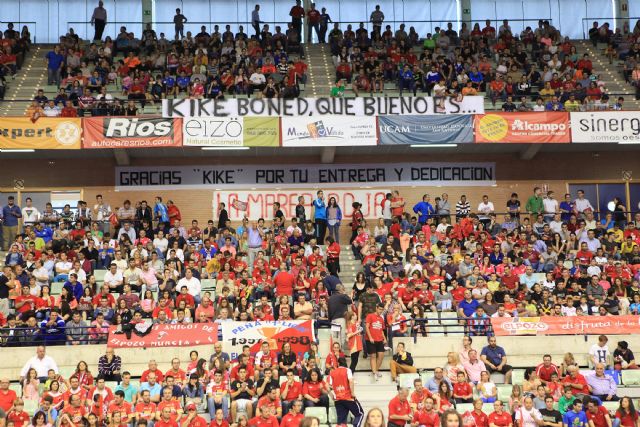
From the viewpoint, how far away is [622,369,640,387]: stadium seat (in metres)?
18.8

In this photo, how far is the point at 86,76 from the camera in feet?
102

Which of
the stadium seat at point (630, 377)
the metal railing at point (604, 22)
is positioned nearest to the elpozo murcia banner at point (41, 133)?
the stadium seat at point (630, 377)

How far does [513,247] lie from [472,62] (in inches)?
374

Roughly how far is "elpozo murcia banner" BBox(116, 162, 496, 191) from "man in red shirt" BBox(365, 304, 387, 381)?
458 inches

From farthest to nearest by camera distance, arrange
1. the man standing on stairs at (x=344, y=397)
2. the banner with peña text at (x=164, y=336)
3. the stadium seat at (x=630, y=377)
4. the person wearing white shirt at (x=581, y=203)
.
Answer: the person wearing white shirt at (x=581, y=203) → the banner with peña text at (x=164, y=336) → the stadium seat at (x=630, y=377) → the man standing on stairs at (x=344, y=397)

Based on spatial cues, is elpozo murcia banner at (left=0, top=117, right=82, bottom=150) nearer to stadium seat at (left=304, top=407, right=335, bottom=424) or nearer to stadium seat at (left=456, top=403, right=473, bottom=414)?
stadium seat at (left=304, top=407, right=335, bottom=424)

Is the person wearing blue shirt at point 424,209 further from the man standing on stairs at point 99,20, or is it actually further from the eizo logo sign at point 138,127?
the man standing on stairs at point 99,20

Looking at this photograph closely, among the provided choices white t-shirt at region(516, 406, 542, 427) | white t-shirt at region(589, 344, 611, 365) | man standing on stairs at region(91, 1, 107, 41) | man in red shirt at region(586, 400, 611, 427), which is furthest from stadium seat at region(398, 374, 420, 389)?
man standing on stairs at region(91, 1, 107, 41)

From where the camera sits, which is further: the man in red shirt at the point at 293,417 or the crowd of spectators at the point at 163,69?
the crowd of spectators at the point at 163,69

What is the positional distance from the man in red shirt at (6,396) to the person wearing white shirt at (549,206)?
16361 millimetres

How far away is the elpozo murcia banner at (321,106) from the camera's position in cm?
2850

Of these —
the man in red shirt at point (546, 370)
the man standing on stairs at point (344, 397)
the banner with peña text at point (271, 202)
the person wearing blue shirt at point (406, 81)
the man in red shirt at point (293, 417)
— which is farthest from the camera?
the person wearing blue shirt at point (406, 81)

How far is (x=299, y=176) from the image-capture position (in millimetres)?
30641

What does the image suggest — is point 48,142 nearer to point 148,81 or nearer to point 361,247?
point 148,81
